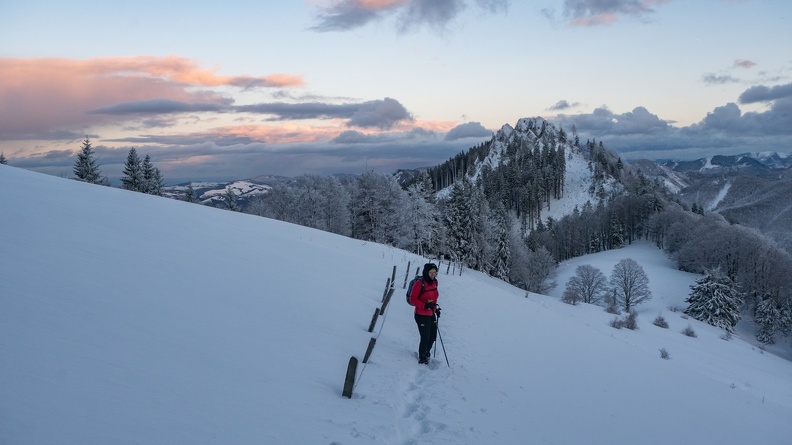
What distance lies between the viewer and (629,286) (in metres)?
58.8

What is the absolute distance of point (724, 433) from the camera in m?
10.1

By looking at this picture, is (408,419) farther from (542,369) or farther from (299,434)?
(542,369)

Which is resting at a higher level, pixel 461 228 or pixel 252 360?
pixel 252 360

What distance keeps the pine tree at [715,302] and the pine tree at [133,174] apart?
68561mm

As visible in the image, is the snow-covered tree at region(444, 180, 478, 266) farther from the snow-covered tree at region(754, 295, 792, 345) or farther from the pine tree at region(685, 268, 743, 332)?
the snow-covered tree at region(754, 295, 792, 345)

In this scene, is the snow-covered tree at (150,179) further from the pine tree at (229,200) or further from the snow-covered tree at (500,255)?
the snow-covered tree at (500,255)

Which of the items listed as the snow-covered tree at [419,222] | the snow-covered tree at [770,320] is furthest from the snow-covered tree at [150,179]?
the snow-covered tree at [770,320]

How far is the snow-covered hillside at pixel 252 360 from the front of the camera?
506 centimetres

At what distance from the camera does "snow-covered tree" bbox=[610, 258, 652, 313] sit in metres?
58.4

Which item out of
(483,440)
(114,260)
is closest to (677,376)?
(483,440)

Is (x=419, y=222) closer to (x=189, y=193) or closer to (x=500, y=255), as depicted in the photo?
(x=500, y=255)

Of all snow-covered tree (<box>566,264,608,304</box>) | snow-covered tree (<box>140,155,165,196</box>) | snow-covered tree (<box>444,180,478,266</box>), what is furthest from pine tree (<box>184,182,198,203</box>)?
snow-covered tree (<box>566,264,608,304</box>)

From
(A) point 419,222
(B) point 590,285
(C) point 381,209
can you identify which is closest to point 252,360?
(C) point 381,209

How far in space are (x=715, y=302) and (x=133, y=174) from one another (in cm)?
7099
